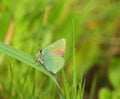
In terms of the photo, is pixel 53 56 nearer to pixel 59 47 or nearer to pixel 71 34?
pixel 59 47

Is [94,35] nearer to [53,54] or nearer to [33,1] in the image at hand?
[33,1]

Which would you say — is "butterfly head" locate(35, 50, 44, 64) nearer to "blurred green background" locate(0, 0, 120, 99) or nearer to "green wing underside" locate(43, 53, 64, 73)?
"green wing underside" locate(43, 53, 64, 73)

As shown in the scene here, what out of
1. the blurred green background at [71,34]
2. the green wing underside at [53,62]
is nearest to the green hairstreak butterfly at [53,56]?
the green wing underside at [53,62]

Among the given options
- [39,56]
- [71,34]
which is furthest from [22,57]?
[71,34]

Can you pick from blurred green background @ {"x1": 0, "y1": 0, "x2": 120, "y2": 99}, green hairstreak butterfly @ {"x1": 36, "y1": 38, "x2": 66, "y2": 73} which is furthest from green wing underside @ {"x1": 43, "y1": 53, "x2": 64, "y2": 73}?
blurred green background @ {"x1": 0, "y1": 0, "x2": 120, "y2": 99}

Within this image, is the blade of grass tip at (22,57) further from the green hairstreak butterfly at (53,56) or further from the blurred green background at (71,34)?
the blurred green background at (71,34)

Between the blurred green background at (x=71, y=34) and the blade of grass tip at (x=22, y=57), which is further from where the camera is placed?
the blurred green background at (x=71, y=34)
